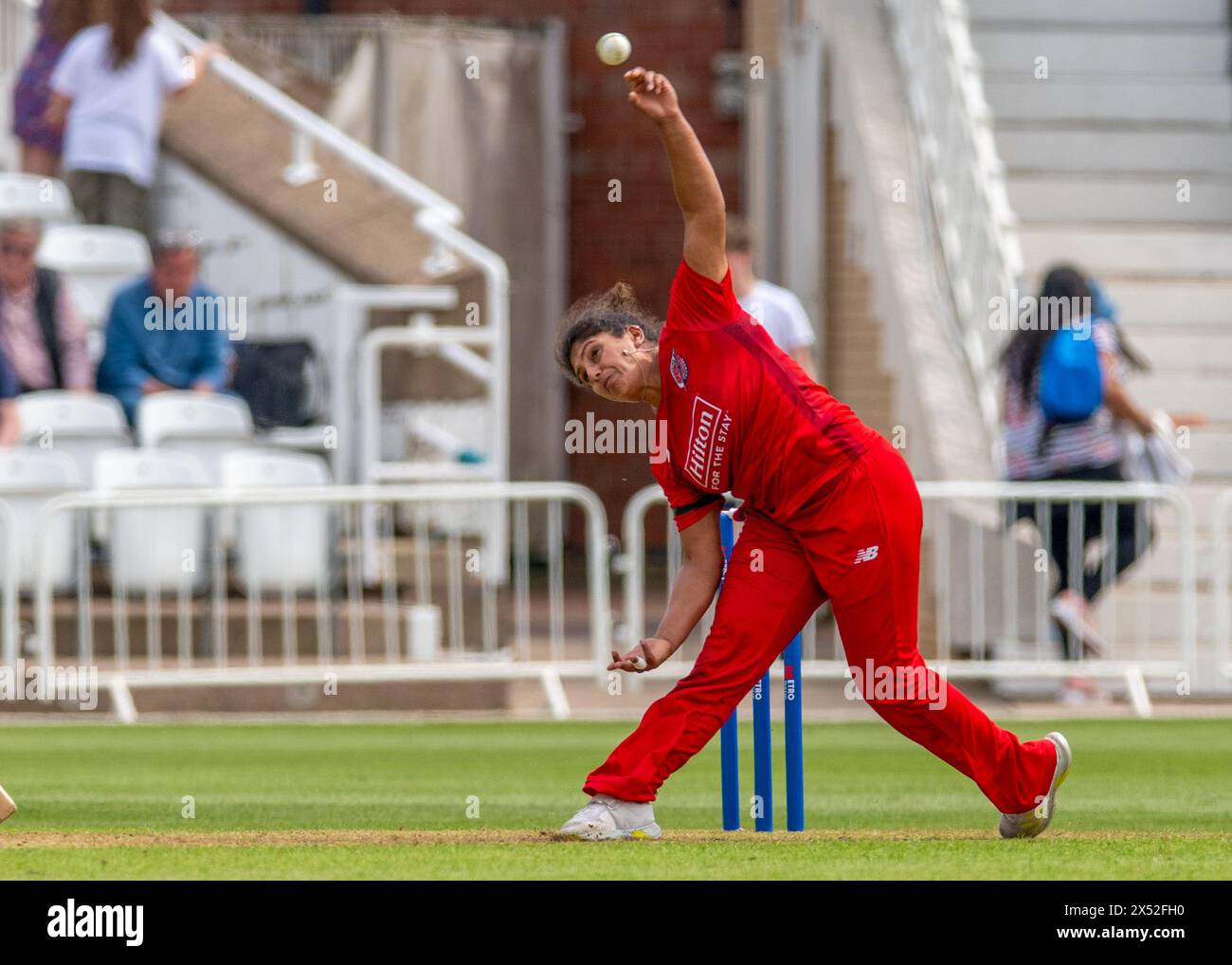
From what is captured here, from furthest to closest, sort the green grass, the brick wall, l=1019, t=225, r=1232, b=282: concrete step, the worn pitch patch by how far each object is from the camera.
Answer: the brick wall
l=1019, t=225, r=1232, b=282: concrete step
the worn pitch patch
the green grass

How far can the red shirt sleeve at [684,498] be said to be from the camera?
5699 millimetres

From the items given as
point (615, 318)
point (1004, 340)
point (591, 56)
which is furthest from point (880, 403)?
point (615, 318)

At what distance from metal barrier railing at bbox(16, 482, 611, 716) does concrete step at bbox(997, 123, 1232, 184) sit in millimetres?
4943

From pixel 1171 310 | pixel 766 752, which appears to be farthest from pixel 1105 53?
pixel 766 752

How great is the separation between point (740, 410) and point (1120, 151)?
9.68 m

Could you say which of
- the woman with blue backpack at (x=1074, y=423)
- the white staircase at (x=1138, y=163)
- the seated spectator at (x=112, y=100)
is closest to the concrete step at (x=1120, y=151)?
the white staircase at (x=1138, y=163)

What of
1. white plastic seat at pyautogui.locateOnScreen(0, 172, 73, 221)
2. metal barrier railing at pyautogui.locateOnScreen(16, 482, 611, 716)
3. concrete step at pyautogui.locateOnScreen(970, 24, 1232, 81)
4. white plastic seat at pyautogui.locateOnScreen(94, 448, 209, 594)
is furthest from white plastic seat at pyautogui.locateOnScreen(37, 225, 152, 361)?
concrete step at pyautogui.locateOnScreen(970, 24, 1232, 81)

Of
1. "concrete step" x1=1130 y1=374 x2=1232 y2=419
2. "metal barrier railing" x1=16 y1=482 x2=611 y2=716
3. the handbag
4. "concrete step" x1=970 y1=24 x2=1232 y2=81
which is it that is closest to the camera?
"metal barrier railing" x1=16 y1=482 x2=611 y2=716

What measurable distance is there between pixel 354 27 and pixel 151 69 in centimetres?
442

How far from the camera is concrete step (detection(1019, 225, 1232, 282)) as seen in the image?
13.4 metres

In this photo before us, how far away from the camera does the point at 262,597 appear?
11414 millimetres

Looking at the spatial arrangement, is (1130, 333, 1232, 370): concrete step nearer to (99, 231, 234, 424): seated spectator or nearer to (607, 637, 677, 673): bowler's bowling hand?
(99, 231, 234, 424): seated spectator
